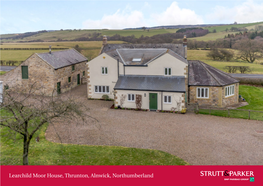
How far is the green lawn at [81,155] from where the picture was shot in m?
14.5

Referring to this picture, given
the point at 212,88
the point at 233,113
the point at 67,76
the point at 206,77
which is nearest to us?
the point at 233,113

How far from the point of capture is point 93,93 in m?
31.2

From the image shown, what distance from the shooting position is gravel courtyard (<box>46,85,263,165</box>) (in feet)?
52.1

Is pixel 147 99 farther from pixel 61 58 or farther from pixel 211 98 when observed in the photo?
pixel 61 58

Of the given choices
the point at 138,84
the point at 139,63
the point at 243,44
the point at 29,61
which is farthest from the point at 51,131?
the point at 243,44

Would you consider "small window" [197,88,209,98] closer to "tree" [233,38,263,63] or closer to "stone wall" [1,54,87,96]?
"stone wall" [1,54,87,96]

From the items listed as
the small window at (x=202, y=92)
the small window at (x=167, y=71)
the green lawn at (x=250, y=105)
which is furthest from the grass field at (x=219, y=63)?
the small window at (x=167, y=71)

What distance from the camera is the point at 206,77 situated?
92.6 ft

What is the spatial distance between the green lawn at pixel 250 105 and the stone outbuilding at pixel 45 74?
62.8ft

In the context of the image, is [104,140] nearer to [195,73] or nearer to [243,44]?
[195,73]

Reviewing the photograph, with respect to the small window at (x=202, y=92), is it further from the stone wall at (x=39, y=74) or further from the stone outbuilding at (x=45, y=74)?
the stone wall at (x=39, y=74)

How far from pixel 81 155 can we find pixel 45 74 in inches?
785

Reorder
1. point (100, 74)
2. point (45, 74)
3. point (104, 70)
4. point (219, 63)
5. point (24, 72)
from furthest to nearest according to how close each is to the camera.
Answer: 1. point (219, 63)
2. point (24, 72)
3. point (45, 74)
4. point (100, 74)
5. point (104, 70)

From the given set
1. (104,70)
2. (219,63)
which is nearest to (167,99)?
(104,70)
